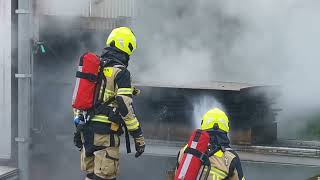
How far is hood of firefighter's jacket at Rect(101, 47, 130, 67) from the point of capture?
152 inches

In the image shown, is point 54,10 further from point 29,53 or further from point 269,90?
point 269,90

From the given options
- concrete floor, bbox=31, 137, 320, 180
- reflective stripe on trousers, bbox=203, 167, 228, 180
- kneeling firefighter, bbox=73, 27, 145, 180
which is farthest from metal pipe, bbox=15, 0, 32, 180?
reflective stripe on trousers, bbox=203, 167, 228, 180

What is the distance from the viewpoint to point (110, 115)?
3.82m

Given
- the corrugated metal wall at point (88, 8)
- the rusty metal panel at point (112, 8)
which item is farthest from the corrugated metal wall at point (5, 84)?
the rusty metal panel at point (112, 8)

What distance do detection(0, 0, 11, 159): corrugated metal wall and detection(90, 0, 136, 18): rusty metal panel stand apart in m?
0.93

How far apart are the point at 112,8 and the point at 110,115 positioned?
186 centimetres

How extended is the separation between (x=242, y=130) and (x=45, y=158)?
1.97 metres

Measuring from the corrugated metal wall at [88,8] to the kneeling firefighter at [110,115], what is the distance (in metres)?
1.47

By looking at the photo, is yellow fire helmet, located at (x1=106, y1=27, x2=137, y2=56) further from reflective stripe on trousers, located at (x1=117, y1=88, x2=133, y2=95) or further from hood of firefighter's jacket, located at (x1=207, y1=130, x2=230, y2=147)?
hood of firefighter's jacket, located at (x1=207, y1=130, x2=230, y2=147)

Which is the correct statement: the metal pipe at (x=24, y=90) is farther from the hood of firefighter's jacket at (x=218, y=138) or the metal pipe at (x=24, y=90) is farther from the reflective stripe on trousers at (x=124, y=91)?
the hood of firefighter's jacket at (x=218, y=138)

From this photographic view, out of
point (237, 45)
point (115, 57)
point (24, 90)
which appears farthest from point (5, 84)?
point (237, 45)

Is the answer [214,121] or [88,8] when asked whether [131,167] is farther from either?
[214,121]

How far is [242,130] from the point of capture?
4.64 m

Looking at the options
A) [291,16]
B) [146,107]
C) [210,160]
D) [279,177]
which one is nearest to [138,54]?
[146,107]
